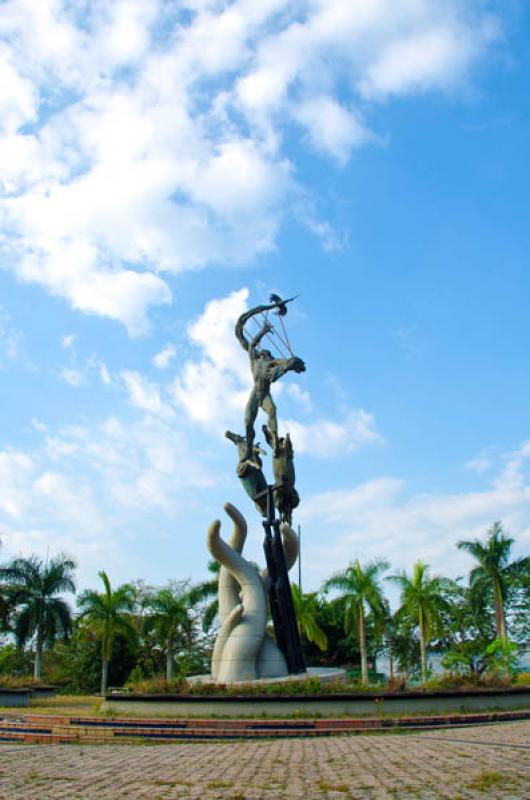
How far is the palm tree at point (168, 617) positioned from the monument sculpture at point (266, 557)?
17061mm

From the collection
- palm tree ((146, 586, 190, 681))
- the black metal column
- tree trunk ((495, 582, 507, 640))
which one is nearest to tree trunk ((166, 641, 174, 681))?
palm tree ((146, 586, 190, 681))

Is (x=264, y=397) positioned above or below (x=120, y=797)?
above

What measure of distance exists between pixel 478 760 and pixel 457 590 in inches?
1313

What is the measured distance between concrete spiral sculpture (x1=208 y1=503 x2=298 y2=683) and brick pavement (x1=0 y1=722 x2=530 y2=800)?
764 cm

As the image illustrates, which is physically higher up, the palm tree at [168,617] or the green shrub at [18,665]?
the palm tree at [168,617]

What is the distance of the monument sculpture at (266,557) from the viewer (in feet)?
61.9

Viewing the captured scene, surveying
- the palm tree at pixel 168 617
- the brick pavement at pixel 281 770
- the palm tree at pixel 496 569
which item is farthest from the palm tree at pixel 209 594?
the brick pavement at pixel 281 770

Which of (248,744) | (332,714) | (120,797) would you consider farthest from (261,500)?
(120,797)

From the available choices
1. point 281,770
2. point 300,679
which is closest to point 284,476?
point 300,679

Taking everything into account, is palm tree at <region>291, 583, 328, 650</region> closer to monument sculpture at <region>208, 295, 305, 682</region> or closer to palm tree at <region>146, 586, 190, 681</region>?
palm tree at <region>146, 586, 190, 681</region>

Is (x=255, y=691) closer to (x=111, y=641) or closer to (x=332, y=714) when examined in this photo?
(x=332, y=714)

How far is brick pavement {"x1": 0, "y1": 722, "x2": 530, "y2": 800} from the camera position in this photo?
614 cm

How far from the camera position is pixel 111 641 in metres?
33.9

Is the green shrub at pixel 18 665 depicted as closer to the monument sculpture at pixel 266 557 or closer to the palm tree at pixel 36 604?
the palm tree at pixel 36 604
